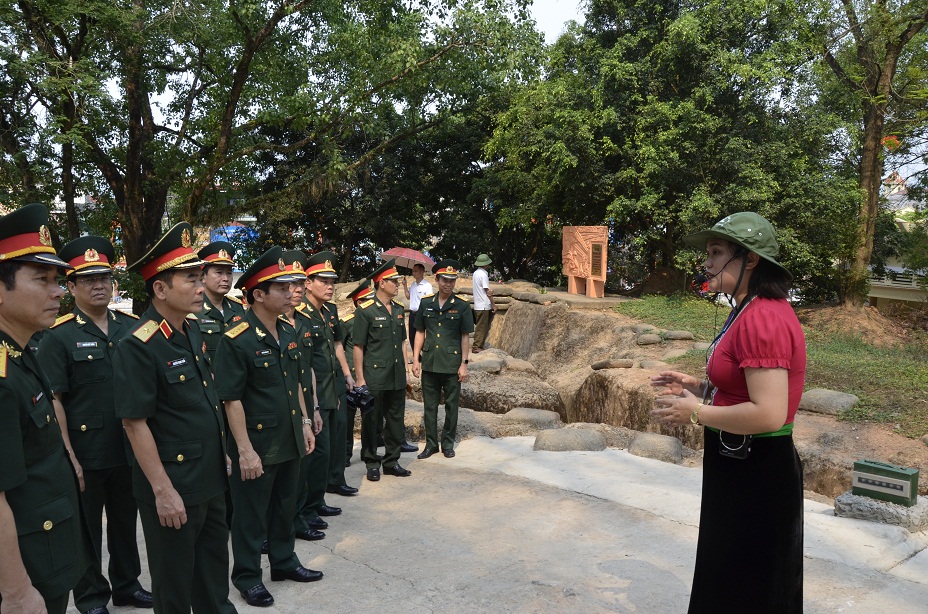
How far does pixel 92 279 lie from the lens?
4.16m

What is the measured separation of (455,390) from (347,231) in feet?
51.2

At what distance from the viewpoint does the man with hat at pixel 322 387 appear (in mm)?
5172

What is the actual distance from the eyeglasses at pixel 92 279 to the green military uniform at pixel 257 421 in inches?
36.0

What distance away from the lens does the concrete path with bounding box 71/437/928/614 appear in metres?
3.91

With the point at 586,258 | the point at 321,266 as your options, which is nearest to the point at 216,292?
the point at 321,266

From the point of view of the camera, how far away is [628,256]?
782 inches

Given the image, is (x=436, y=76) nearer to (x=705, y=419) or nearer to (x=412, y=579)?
(x=412, y=579)

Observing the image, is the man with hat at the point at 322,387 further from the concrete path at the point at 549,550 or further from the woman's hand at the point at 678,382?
the woman's hand at the point at 678,382

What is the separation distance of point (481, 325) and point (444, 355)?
6.84 metres

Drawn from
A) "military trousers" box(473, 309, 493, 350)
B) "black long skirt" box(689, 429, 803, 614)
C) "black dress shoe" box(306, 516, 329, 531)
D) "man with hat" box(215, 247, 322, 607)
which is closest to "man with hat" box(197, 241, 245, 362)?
"man with hat" box(215, 247, 322, 607)

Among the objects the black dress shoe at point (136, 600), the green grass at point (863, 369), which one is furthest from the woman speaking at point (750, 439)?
the green grass at point (863, 369)

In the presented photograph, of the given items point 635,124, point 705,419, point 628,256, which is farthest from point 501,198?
point 705,419

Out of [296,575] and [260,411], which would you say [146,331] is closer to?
[260,411]

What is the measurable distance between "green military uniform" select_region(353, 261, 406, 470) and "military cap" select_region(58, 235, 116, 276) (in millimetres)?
2831
